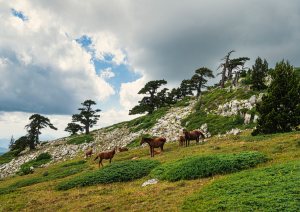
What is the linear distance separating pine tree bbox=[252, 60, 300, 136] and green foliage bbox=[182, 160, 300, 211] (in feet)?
34.5

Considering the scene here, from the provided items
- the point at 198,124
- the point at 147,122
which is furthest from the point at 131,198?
the point at 147,122

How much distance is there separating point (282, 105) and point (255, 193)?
1571cm

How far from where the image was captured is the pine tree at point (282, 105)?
47.7 feet

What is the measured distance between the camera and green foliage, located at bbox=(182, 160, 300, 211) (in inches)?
176

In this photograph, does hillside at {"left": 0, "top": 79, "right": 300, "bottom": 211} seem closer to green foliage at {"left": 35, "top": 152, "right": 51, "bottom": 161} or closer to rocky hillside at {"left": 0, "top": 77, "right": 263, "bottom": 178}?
rocky hillside at {"left": 0, "top": 77, "right": 263, "bottom": 178}

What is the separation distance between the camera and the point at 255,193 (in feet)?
17.5

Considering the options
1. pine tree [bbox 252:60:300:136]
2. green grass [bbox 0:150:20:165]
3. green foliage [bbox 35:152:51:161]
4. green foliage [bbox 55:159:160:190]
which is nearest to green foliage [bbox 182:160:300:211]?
green foliage [bbox 55:159:160:190]

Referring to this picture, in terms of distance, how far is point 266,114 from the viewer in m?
15.7

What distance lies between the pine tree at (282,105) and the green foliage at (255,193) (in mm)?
10526

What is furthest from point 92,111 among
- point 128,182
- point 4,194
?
point 128,182

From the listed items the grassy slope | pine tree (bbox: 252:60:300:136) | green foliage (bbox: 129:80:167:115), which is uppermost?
green foliage (bbox: 129:80:167:115)

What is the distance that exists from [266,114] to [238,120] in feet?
21.4

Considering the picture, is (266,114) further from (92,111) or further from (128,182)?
(92,111)

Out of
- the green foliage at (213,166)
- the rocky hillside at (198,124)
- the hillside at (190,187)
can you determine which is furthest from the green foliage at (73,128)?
the green foliage at (213,166)
